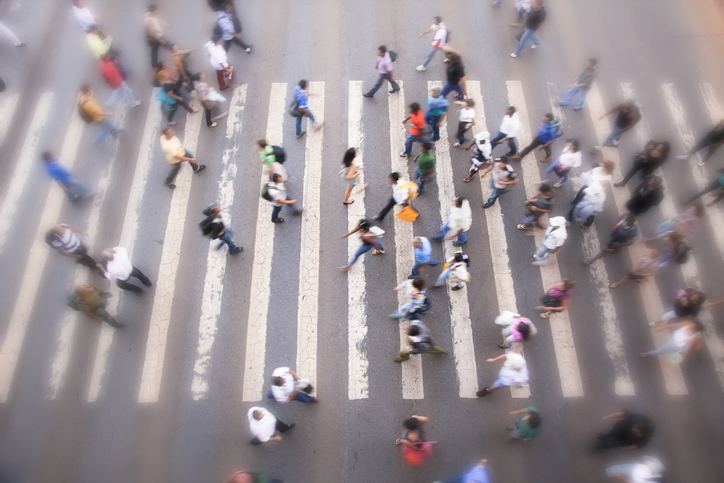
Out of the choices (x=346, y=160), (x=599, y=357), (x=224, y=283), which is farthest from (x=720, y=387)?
(x=224, y=283)

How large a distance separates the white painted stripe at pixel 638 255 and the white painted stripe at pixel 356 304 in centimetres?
567

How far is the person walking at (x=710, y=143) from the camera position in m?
8.84

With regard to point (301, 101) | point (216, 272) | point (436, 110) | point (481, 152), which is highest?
point (301, 101)

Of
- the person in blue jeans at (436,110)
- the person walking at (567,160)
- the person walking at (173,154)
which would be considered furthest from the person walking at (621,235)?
the person walking at (173,154)

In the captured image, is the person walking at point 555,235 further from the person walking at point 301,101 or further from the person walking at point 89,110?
the person walking at point 89,110

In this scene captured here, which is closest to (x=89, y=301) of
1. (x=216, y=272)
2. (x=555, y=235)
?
(x=216, y=272)

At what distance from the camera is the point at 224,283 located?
8.69m

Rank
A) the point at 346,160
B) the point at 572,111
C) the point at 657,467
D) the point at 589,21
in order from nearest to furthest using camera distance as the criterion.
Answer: the point at 657,467
the point at 346,160
the point at 572,111
the point at 589,21

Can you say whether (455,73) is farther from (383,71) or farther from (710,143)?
(710,143)

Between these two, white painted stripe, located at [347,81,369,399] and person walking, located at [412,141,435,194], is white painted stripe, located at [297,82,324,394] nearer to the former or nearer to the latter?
white painted stripe, located at [347,81,369,399]

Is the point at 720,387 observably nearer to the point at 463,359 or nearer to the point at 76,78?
the point at 463,359

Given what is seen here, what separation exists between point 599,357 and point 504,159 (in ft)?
14.1

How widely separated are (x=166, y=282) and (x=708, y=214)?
474 inches

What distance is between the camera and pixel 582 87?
1001cm
